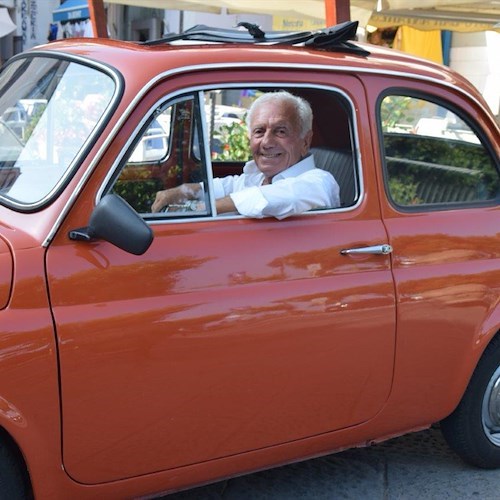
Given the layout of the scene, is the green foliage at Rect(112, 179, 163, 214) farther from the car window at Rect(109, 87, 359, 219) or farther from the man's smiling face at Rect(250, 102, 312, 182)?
the man's smiling face at Rect(250, 102, 312, 182)

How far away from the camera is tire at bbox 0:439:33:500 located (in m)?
2.48

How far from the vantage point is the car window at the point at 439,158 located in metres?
3.41

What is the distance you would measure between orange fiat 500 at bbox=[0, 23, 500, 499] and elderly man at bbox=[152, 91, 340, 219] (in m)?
0.07

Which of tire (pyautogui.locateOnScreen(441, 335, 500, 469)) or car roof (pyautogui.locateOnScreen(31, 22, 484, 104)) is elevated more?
car roof (pyautogui.locateOnScreen(31, 22, 484, 104))

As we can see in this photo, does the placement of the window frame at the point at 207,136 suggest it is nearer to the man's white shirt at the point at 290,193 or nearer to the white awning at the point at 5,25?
the man's white shirt at the point at 290,193

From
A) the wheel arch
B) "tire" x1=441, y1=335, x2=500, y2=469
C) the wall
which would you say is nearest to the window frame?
the wheel arch

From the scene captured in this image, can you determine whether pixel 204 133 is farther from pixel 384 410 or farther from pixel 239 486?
pixel 239 486

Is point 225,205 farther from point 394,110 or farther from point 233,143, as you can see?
point 233,143

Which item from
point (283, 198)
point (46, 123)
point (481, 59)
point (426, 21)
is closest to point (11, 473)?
point (46, 123)

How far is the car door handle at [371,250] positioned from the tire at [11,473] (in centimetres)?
138

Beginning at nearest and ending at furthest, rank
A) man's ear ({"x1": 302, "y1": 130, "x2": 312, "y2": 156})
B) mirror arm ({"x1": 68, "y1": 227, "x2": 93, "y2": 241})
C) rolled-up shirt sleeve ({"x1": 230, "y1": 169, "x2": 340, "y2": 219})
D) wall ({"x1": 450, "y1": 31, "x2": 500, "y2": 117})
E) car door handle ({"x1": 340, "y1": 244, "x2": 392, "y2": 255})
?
mirror arm ({"x1": 68, "y1": 227, "x2": 93, "y2": 241}) → rolled-up shirt sleeve ({"x1": 230, "y1": 169, "x2": 340, "y2": 219}) → car door handle ({"x1": 340, "y1": 244, "x2": 392, "y2": 255}) → man's ear ({"x1": 302, "y1": 130, "x2": 312, "y2": 156}) → wall ({"x1": 450, "y1": 31, "x2": 500, "y2": 117})

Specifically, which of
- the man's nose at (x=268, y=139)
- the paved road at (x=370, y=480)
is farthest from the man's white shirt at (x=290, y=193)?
the paved road at (x=370, y=480)

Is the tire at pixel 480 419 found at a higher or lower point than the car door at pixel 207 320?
lower

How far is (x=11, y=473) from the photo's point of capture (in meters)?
2.50
